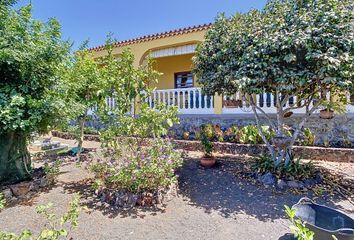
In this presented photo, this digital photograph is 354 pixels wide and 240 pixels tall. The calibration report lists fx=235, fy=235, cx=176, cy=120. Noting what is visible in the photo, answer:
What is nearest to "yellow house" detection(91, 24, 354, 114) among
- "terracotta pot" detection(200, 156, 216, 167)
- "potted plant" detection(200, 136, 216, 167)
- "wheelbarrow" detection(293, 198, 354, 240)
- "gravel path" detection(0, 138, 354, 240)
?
"potted plant" detection(200, 136, 216, 167)

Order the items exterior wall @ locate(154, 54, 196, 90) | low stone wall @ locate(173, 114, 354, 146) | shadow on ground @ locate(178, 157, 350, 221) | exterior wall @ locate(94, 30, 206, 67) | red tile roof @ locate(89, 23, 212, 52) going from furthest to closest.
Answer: exterior wall @ locate(154, 54, 196, 90), exterior wall @ locate(94, 30, 206, 67), red tile roof @ locate(89, 23, 212, 52), low stone wall @ locate(173, 114, 354, 146), shadow on ground @ locate(178, 157, 350, 221)

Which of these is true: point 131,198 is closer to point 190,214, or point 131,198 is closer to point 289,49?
point 190,214

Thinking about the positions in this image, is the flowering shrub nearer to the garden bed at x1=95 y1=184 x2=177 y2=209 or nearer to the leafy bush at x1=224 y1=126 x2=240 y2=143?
the garden bed at x1=95 y1=184 x2=177 y2=209

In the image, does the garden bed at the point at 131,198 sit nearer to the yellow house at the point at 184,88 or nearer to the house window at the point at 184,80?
the yellow house at the point at 184,88

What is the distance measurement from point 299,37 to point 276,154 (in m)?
3.37

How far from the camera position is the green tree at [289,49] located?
15.4ft

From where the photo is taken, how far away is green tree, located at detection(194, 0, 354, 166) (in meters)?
4.69

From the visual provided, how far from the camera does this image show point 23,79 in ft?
17.1

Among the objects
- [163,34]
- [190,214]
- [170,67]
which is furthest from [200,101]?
[190,214]

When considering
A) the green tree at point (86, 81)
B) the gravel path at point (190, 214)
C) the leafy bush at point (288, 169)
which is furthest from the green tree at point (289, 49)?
the green tree at point (86, 81)

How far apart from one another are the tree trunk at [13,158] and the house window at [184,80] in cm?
945

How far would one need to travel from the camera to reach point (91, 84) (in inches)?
310

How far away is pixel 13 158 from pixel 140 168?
3.13 meters

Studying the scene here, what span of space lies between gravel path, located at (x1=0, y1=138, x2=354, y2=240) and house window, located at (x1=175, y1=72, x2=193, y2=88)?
8.44 meters
